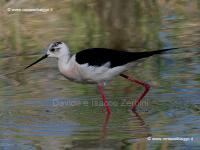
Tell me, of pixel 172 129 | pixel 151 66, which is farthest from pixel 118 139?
pixel 151 66

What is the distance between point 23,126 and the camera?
747cm

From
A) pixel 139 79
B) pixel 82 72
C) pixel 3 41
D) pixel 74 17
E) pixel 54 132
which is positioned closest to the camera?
pixel 54 132

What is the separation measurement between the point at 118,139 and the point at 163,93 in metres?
1.80

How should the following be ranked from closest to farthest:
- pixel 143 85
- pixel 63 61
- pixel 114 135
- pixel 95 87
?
1. pixel 114 135
2. pixel 63 61
3. pixel 143 85
4. pixel 95 87

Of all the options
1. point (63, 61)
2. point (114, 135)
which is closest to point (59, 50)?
point (63, 61)

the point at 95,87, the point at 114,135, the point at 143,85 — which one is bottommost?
the point at 95,87

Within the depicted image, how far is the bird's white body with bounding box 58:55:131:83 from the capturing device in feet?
27.3

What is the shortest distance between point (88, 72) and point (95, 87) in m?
1.02

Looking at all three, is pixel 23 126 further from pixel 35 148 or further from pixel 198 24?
pixel 198 24

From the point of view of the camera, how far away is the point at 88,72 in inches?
328

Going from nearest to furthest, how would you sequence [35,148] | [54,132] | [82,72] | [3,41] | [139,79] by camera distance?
[35,148] → [54,132] → [82,72] → [139,79] → [3,41]

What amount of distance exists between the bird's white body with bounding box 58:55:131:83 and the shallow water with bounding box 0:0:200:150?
0.76 ft

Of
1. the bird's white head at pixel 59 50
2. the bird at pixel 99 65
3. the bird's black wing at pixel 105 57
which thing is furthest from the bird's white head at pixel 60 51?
the bird's black wing at pixel 105 57

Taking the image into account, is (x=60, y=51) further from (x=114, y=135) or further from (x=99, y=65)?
(x=114, y=135)
